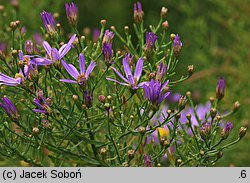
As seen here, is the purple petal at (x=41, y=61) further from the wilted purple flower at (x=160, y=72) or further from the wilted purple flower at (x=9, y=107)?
the wilted purple flower at (x=160, y=72)

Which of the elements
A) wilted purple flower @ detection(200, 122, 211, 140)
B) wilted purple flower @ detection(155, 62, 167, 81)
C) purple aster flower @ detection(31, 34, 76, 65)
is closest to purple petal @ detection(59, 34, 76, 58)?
purple aster flower @ detection(31, 34, 76, 65)

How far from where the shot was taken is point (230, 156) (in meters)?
2.17

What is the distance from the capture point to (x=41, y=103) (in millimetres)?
1148

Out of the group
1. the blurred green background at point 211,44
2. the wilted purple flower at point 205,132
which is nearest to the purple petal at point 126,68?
the wilted purple flower at point 205,132

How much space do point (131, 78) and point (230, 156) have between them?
111 cm

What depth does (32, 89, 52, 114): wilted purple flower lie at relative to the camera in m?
1.14

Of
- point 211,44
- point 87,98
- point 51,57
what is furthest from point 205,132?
point 211,44

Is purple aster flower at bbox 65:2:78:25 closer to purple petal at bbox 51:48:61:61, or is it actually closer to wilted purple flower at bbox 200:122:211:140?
purple petal at bbox 51:48:61:61

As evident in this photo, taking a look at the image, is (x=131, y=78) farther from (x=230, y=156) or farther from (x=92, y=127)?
(x=230, y=156)

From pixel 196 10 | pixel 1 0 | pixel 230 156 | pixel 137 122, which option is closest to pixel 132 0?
pixel 196 10

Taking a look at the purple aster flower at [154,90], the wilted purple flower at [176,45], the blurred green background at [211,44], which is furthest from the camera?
the blurred green background at [211,44]

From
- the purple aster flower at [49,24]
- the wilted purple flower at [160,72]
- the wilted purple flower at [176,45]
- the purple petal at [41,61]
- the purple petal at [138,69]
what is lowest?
the wilted purple flower at [160,72]

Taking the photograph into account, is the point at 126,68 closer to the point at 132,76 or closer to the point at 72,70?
the point at 132,76

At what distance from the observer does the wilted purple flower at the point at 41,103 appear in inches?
44.8
